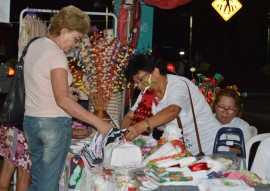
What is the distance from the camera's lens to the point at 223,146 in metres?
4.21

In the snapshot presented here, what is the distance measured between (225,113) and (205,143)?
0.54 meters

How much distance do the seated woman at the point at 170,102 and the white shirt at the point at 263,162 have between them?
24.9 inches

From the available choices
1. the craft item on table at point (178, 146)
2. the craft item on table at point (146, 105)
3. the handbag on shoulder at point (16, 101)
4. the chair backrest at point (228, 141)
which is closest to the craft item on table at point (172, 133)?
the craft item on table at point (178, 146)

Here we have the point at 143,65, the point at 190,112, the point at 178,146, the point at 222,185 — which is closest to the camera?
the point at 222,185

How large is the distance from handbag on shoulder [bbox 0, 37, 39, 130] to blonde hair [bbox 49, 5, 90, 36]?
19 centimetres

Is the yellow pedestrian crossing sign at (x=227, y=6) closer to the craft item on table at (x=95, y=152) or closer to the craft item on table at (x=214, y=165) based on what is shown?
the craft item on table at (x=95, y=152)

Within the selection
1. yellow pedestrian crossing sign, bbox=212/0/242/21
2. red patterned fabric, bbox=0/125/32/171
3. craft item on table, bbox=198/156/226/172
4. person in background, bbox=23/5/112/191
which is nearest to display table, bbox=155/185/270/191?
craft item on table, bbox=198/156/226/172

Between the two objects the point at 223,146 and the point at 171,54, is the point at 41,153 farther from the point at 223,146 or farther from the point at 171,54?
the point at 171,54

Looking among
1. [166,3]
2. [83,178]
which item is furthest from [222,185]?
[166,3]

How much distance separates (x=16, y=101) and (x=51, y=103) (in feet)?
1.04

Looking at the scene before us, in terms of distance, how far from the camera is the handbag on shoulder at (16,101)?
343cm

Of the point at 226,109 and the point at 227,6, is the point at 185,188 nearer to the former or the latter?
the point at 226,109

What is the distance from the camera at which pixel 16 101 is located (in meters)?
3.46

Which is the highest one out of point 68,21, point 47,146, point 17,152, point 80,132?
point 68,21
